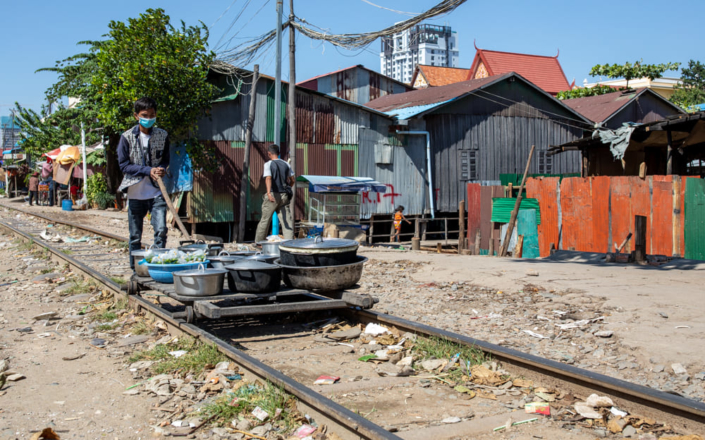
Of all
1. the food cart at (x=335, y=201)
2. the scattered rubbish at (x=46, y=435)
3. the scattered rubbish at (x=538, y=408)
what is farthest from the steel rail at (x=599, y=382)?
the food cart at (x=335, y=201)

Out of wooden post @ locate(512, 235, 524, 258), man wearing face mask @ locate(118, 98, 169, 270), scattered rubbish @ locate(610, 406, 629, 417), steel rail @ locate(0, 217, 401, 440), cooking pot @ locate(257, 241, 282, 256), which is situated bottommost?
scattered rubbish @ locate(610, 406, 629, 417)

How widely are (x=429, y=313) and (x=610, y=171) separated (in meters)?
12.2

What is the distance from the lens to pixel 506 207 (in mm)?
14102

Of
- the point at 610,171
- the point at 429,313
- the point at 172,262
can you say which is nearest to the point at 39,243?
the point at 172,262

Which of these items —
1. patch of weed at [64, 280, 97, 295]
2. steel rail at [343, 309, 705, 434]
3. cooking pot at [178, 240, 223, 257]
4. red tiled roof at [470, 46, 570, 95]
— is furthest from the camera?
red tiled roof at [470, 46, 570, 95]

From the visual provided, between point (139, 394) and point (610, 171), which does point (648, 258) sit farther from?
point (139, 394)

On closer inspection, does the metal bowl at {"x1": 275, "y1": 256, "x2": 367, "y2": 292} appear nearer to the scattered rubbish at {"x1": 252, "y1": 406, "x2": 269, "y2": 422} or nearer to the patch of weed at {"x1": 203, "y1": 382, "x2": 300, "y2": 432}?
the patch of weed at {"x1": 203, "y1": 382, "x2": 300, "y2": 432}

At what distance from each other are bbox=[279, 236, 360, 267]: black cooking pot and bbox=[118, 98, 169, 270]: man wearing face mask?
73.4 inches

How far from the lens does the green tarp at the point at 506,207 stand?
45.0 ft

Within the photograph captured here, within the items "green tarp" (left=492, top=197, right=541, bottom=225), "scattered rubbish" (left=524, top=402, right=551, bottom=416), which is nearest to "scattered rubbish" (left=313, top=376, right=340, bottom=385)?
"scattered rubbish" (left=524, top=402, right=551, bottom=416)

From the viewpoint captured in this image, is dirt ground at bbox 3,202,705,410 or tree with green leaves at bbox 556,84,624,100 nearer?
dirt ground at bbox 3,202,705,410

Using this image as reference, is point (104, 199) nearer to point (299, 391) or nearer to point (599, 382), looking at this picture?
point (299, 391)

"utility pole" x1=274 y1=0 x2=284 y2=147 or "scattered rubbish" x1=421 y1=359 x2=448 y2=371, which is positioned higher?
"utility pole" x1=274 y1=0 x2=284 y2=147

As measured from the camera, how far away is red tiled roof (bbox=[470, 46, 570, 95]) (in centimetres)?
4481
